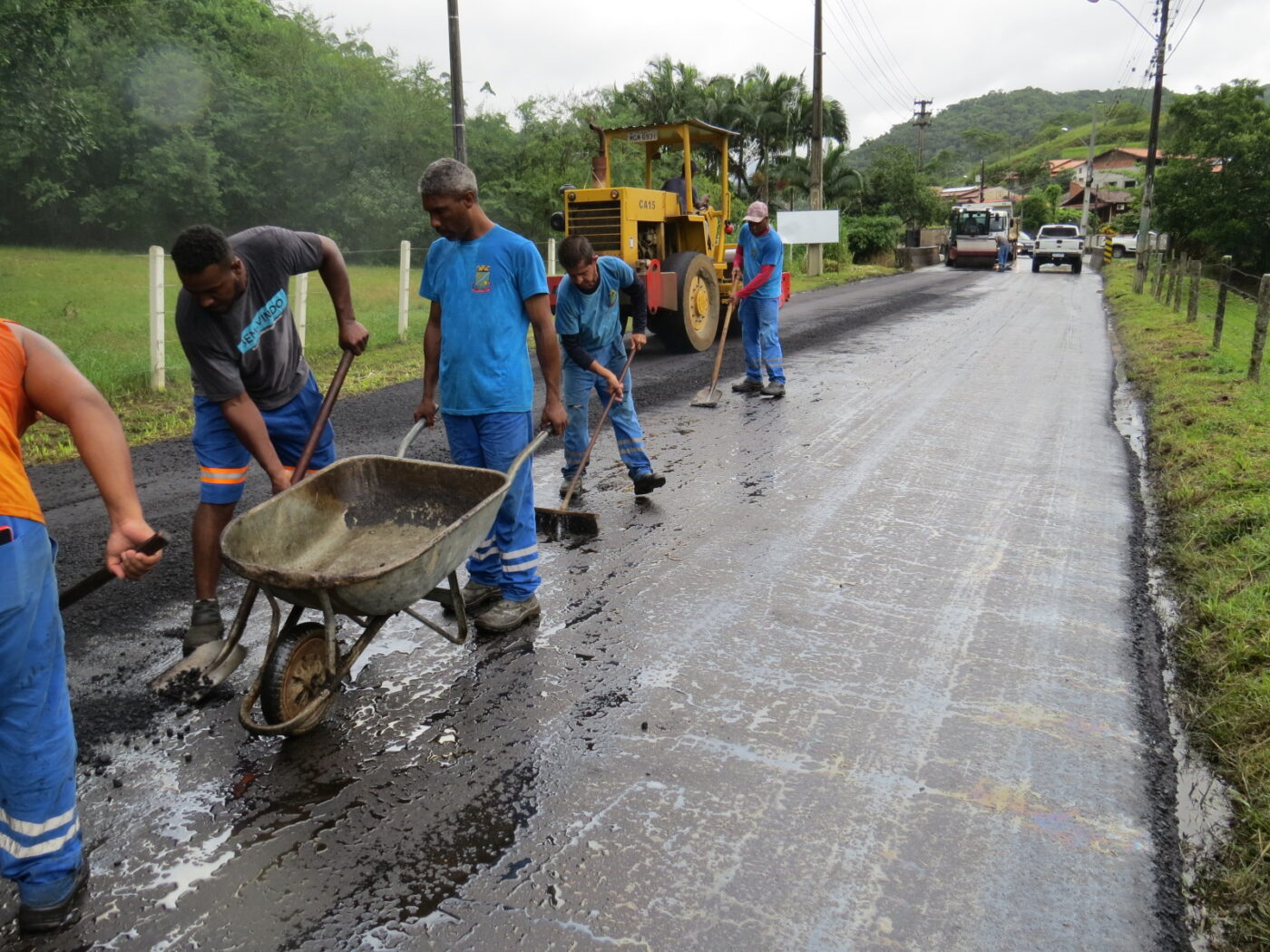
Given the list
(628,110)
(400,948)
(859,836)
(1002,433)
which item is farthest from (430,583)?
(628,110)

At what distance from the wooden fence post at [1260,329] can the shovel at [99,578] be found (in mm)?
9782

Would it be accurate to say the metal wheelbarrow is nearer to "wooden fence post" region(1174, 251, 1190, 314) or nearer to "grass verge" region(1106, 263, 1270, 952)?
"grass verge" region(1106, 263, 1270, 952)

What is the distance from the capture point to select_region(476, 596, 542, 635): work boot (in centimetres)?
424

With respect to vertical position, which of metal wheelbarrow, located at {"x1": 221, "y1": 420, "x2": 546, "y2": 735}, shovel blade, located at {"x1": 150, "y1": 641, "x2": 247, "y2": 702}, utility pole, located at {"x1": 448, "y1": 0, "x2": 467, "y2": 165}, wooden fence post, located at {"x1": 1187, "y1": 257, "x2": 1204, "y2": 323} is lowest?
shovel blade, located at {"x1": 150, "y1": 641, "x2": 247, "y2": 702}

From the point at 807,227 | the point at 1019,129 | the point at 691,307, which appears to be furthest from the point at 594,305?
the point at 1019,129

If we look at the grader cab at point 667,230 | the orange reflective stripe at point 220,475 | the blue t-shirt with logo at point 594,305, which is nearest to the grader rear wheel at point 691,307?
the grader cab at point 667,230

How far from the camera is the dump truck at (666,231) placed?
12.6 meters

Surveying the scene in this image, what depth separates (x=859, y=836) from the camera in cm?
286

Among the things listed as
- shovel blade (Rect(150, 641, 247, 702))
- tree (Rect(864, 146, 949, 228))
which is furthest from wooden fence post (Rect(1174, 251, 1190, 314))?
tree (Rect(864, 146, 949, 228))

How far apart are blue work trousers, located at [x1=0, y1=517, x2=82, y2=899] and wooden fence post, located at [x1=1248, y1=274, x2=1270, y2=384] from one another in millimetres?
9980

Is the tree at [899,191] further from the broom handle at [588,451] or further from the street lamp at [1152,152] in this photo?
the broom handle at [588,451]

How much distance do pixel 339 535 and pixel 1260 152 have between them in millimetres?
29761

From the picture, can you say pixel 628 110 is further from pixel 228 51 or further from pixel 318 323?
pixel 318 323

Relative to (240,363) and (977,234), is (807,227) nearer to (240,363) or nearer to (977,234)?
(977,234)
